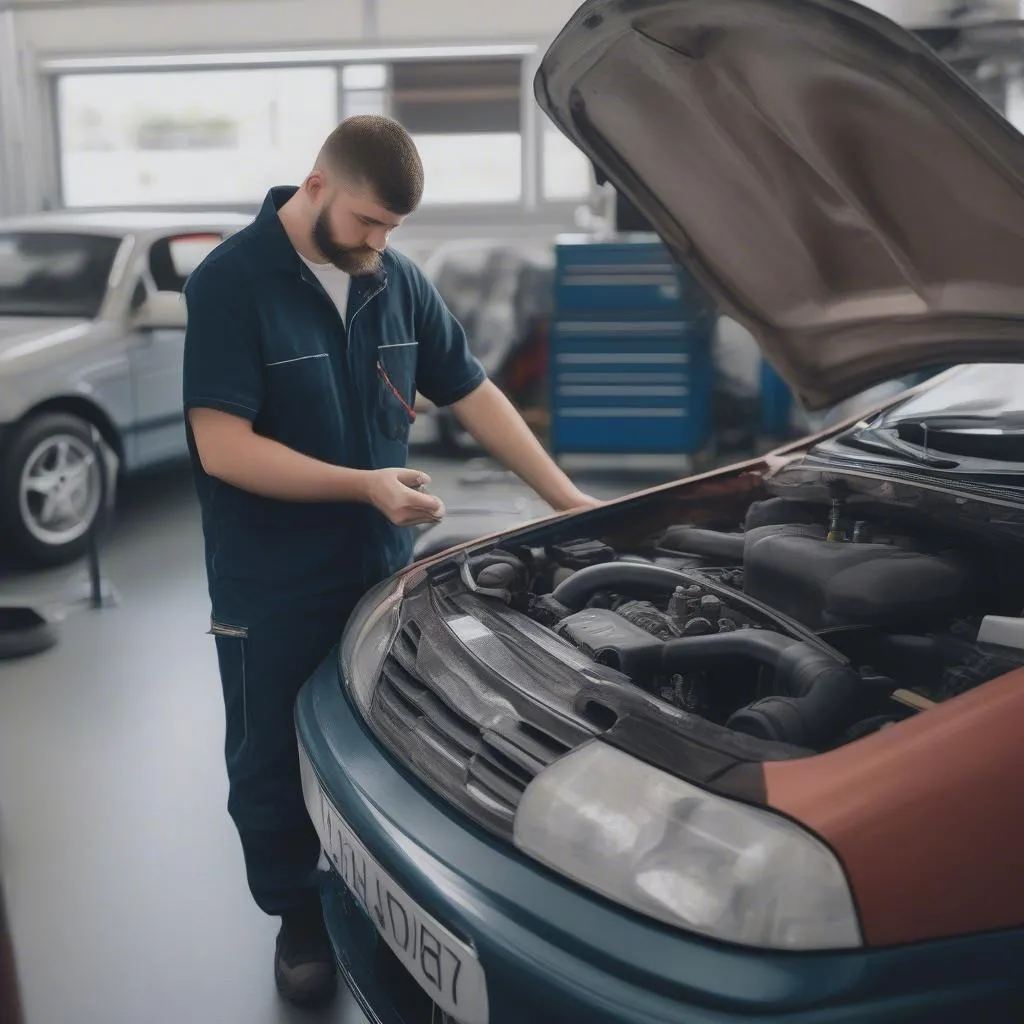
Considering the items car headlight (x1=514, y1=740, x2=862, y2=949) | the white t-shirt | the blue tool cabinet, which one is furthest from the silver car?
car headlight (x1=514, y1=740, x2=862, y2=949)

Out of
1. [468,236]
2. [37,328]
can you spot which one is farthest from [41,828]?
[468,236]

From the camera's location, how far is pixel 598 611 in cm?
164

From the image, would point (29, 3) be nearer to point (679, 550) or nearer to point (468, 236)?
point (468, 236)

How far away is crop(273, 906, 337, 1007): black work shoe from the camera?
1817mm

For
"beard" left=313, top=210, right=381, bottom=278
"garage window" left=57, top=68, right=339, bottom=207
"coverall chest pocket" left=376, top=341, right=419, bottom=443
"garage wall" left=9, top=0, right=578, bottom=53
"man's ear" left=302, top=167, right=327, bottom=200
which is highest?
"garage wall" left=9, top=0, right=578, bottom=53

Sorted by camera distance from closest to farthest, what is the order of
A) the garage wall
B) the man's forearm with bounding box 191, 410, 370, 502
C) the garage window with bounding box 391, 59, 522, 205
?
1. the man's forearm with bounding box 191, 410, 370, 502
2. the garage wall
3. the garage window with bounding box 391, 59, 522, 205

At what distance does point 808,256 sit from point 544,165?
5644 mm

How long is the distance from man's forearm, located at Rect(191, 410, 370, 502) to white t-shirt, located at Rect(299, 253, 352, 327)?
253 mm

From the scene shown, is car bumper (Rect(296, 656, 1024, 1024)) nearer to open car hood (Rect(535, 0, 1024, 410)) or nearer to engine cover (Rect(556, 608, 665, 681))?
engine cover (Rect(556, 608, 665, 681))

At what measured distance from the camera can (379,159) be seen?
1.68m

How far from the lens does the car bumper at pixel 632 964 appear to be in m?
0.96

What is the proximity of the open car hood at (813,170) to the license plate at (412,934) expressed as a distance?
94 cm

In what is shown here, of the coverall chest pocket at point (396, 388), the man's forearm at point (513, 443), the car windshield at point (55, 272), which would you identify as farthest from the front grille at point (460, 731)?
the car windshield at point (55, 272)

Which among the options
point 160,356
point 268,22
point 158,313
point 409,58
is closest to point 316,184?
point 158,313
